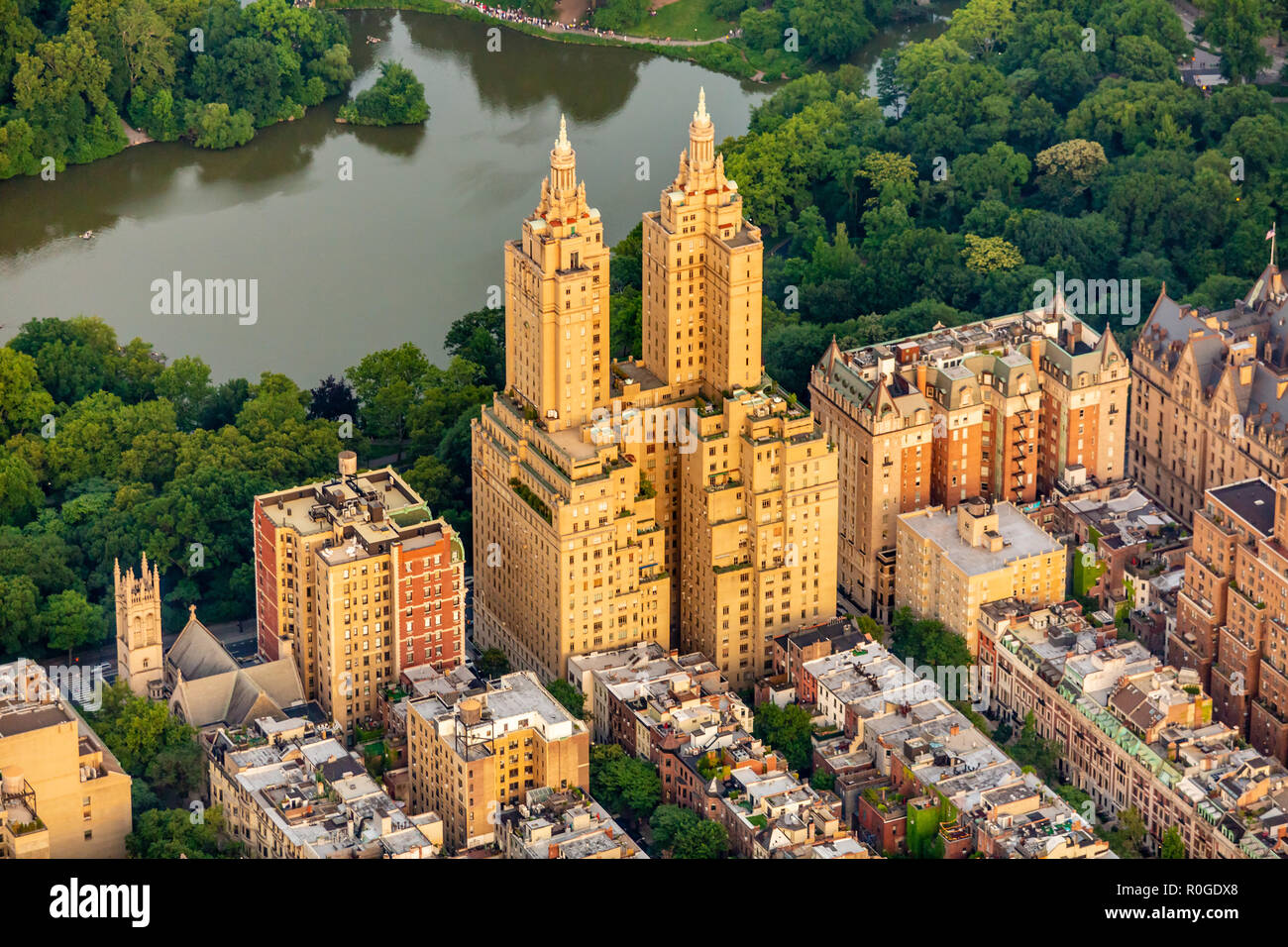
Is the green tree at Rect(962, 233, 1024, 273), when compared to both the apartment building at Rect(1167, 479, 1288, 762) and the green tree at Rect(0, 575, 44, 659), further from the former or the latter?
the green tree at Rect(0, 575, 44, 659)

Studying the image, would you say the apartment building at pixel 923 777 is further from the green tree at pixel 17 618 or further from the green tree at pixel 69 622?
the green tree at pixel 17 618

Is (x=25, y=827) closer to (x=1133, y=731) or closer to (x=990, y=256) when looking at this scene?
(x=1133, y=731)

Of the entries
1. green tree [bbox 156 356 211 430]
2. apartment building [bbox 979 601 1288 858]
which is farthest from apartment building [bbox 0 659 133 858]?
apartment building [bbox 979 601 1288 858]

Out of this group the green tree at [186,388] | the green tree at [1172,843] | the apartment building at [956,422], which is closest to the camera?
the green tree at [1172,843]

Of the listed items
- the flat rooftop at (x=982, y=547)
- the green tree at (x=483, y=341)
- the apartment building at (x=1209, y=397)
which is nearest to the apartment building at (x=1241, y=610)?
the flat rooftop at (x=982, y=547)

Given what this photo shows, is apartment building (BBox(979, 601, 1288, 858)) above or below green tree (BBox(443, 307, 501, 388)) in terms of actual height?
below

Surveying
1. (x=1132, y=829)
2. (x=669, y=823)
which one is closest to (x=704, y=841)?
(x=669, y=823)
